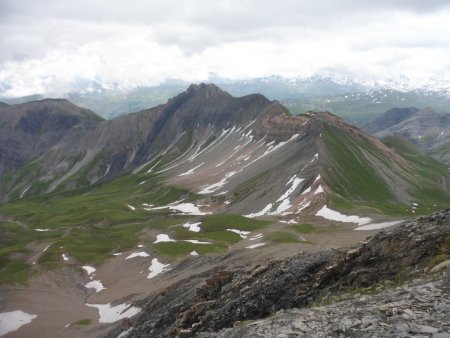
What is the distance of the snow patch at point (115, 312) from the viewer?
241 ft

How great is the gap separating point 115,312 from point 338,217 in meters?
79.3

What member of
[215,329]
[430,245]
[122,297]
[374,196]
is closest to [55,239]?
[122,297]

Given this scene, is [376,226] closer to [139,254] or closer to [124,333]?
[139,254]

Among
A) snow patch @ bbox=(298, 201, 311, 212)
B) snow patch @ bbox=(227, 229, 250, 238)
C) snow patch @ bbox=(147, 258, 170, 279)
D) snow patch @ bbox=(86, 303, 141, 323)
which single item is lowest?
snow patch @ bbox=(227, 229, 250, 238)

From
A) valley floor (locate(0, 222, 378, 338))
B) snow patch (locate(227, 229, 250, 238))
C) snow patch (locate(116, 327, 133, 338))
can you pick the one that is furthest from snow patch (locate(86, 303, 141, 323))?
snow patch (locate(227, 229, 250, 238))

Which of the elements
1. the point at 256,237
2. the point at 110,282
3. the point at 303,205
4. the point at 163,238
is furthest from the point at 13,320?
the point at 303,205

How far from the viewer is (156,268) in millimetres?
112000

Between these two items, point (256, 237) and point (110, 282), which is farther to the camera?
point (256, 237)

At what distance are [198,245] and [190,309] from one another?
83.2 m

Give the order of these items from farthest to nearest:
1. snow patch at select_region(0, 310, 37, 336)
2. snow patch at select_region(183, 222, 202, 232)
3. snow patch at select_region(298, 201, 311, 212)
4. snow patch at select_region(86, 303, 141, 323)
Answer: snow patch at select_region(298, 201, 311, 212) → snow patch at select_region(183, 222, 202, 232) → snow patch at select_region(0, 310, 37, 336) → snow patch at select_region(86, 303, 141, 323)

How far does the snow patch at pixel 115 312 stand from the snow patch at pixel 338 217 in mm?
71848

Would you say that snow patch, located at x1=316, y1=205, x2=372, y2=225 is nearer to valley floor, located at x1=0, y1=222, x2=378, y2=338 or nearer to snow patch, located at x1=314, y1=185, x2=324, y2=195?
valley floor, located at x1=0, y1=222, x2=378, y2=338

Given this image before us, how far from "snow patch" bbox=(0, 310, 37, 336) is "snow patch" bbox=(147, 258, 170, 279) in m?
27.1

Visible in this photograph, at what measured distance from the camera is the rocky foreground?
20.7 meters
